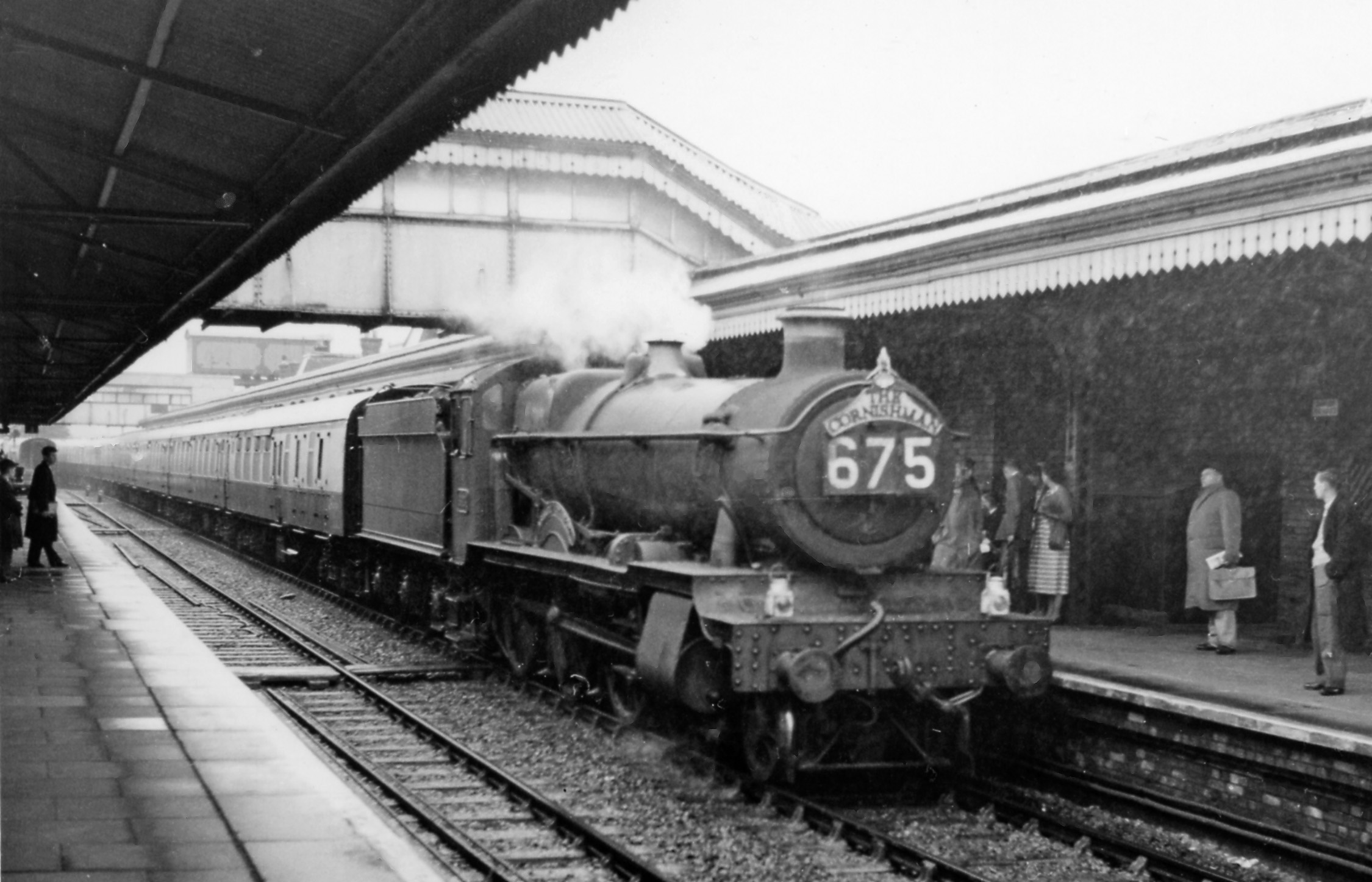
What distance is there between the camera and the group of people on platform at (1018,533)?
38.5 feet

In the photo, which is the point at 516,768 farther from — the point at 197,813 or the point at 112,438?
the point at 112,438

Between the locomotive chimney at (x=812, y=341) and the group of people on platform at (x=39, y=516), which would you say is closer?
the locomotive chimney at (x=812, y=341)

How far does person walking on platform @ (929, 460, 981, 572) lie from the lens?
12.1m

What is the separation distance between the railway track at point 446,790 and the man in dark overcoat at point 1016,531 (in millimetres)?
5559

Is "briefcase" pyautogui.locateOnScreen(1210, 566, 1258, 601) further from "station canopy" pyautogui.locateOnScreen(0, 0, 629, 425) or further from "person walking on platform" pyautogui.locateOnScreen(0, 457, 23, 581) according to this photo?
"person walking on platform" pyautogui.locateOnScreen(0, 457, 23, 581)

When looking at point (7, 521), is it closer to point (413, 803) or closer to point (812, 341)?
point (413, 803)

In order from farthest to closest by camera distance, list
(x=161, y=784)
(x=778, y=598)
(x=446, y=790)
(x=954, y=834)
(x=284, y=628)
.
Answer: (x=284, y=628) → (x=446, y=790) → (x=778, y=598) → (x=954, y=834) → (x=161, y=784)

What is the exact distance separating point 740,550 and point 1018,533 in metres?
4.92

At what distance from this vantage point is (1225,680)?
9180 millimetres

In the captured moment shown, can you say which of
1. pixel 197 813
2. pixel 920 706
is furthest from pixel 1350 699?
pixel 197 813

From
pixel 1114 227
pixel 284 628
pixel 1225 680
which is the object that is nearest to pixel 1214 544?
pixel 1225 680

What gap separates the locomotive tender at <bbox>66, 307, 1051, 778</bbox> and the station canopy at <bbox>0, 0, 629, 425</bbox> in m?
2.54

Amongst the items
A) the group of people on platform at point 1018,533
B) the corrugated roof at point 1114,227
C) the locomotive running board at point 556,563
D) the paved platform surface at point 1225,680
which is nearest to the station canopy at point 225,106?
the locomotive running board at point 556,563

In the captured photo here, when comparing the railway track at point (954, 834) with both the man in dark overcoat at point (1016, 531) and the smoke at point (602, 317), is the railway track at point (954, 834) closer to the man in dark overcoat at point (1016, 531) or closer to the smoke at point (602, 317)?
the man in dark overcoat at point (1016, 531)
